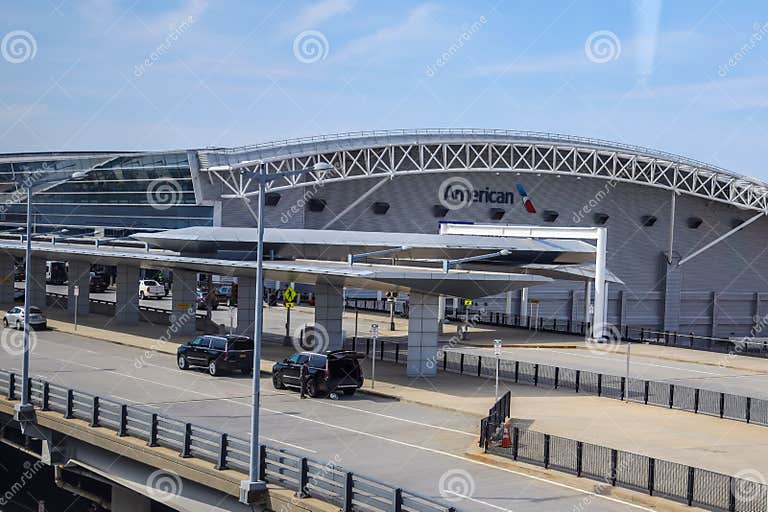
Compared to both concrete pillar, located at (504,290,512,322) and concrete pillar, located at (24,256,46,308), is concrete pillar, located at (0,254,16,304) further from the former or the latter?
concrete pillar, located at (504,290,512,322)

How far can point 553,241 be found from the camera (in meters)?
62.1

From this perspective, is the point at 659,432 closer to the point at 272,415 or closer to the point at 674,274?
the point at 272,415

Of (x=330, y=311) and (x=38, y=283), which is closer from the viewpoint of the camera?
(x=330, y=311)

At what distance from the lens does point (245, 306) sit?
51125mm

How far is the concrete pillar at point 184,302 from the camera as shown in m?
54.5

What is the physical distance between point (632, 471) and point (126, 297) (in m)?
45.7

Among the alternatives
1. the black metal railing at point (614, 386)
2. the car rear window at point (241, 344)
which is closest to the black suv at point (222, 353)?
the car rear window at point (241, 344)

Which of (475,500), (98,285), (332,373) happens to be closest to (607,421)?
(332,373)

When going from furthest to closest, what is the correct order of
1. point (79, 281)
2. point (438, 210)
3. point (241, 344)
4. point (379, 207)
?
point (438, 210) → point (379, 207) → point (79, 281) → point (241, 344)

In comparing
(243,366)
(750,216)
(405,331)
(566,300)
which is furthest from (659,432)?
(750,216)

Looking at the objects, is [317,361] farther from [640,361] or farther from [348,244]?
[348,244]

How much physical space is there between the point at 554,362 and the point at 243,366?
616 inches

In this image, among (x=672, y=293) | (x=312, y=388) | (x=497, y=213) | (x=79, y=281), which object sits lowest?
(x=312, y=388)

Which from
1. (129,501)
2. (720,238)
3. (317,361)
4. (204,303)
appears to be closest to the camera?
(129,501)
